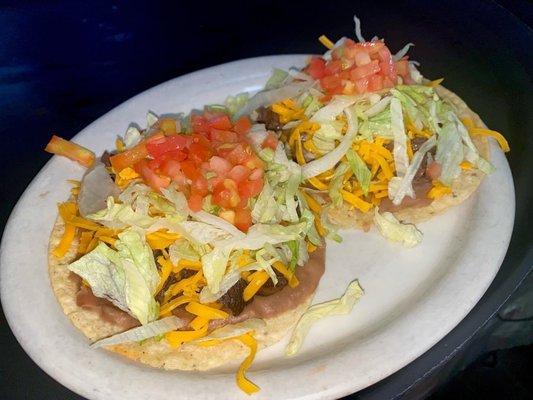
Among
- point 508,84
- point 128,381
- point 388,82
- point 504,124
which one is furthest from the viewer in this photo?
point 508,84

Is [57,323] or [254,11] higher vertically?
[254,11]

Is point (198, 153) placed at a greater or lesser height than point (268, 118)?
greater

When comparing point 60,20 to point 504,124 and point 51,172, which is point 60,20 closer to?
point 51,172

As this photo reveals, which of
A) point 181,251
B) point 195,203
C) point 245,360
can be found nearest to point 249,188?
point 195,203

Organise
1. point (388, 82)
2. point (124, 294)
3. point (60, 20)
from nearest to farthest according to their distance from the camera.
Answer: point (124, 294) < point (388, 82) < point (60, 20)

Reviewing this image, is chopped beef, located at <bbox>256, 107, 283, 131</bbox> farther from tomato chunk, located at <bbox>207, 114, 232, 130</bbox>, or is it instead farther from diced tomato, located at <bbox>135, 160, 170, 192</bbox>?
diced tomato, located at <bbox>135, 160, 170, 192</bbox>

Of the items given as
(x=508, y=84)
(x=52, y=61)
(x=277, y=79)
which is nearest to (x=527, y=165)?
(x=508, y=84)

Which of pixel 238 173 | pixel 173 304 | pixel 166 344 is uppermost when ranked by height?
pixel 238 173

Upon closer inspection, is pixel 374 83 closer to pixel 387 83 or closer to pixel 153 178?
pixel 387 83
